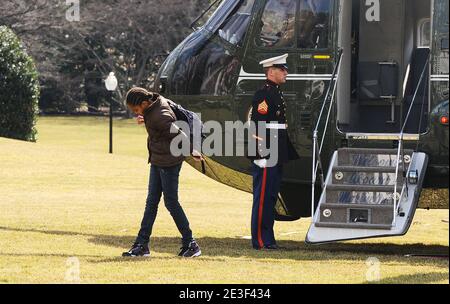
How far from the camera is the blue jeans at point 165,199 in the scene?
11016mm

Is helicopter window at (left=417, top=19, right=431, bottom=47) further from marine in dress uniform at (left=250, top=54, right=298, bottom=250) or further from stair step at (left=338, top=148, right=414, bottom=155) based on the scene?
marine in dress uniform at (left=250, top=54, right=298, bottom=250)

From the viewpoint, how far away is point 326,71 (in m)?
12.4

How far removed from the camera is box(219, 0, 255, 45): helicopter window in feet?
42.4

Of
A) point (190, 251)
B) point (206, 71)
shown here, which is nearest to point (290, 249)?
point (190, 251)

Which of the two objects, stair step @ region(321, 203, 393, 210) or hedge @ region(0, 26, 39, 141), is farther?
hedge @ region(0, 26, 39, 141)

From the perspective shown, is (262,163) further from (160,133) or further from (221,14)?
(221,14)

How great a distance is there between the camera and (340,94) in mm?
12742

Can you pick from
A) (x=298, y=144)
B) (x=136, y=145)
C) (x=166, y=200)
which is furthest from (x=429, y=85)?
(x=136, y=145)

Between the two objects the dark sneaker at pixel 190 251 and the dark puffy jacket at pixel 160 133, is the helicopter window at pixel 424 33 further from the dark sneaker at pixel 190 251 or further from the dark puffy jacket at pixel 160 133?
the dark sneaker at pixel 190 251

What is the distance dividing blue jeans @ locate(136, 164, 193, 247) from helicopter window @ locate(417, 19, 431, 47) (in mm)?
3653

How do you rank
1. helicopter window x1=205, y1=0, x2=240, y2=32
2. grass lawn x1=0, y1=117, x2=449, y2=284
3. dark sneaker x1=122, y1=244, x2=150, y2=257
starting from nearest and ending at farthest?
grass lawn x1=0, y1=117, x2=449, y2=284 → dark sneaker x1=122, y1=244, x2=150, y2=257 → helicopter window x1=205, y1=0, x2=240, y2=32

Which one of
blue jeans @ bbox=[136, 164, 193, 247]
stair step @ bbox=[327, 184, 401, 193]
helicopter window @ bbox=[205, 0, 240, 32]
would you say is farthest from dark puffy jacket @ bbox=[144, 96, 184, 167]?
helicopter window @ bbox=[205, 0, 240, 32]

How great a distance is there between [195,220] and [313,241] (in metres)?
5.12

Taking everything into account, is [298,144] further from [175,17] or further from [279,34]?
[175,17]
